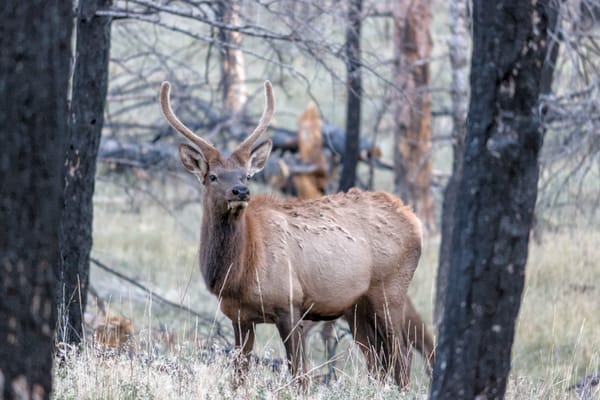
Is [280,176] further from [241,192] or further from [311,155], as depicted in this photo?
[241,192]

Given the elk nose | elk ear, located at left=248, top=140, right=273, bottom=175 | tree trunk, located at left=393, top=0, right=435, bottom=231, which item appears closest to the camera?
the elk nose

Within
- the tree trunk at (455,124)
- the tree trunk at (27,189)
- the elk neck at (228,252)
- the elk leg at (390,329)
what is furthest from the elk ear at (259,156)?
the tree trunk at (455,124)

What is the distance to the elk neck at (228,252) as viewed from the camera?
8.23m

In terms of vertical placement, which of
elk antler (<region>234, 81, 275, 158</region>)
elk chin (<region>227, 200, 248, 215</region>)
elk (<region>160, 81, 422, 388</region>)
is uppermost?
elk antler (<region>234, 81, 275, 158</region>)

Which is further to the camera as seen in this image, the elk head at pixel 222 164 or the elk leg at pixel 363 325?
the elk leg at pixel 363 325

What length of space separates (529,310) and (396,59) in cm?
469

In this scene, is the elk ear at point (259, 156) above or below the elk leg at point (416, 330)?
above

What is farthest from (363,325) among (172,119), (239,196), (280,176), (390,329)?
(280,176)

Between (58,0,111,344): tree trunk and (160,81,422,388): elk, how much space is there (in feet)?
2.03

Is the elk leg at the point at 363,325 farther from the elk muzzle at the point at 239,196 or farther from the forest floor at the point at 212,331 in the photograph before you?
the elk muzzle at the point at 239,196

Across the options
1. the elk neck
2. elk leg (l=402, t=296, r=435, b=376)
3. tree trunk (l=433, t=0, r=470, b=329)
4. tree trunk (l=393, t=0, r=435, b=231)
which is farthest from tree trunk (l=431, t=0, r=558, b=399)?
tree trunk (l=393, t=0, r=435, b=231)

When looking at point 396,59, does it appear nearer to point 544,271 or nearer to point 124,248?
point 544,271

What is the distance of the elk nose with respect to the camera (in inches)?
315

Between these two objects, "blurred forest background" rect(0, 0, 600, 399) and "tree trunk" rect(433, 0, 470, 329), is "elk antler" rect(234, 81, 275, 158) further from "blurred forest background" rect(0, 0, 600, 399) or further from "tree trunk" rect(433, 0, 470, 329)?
"tree trunk" rect(433, 0, 470, 329)
